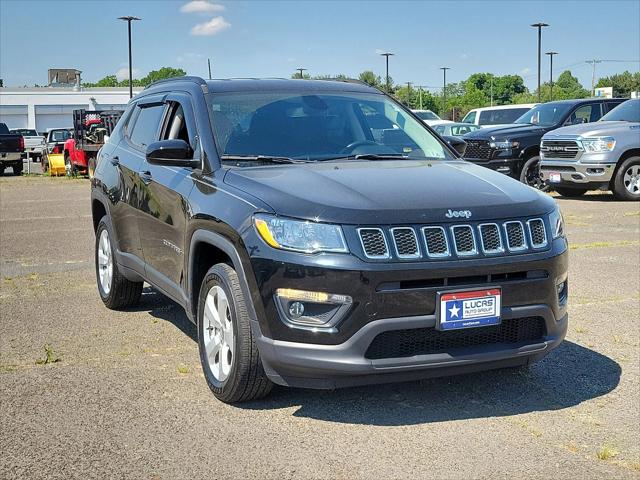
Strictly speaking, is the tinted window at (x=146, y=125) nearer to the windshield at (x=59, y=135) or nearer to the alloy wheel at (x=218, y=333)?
the alloy wheel at (x=218, y=333)

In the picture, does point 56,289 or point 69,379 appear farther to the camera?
point 56,289

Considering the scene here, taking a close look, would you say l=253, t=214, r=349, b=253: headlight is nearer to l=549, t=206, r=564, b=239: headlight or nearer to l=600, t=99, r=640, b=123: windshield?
l=549, t=206, r=564, b=239: headlight

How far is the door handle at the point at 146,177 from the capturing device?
5.94 metres

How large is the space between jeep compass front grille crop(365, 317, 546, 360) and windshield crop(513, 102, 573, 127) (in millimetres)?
14229

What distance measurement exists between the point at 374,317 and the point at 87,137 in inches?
918

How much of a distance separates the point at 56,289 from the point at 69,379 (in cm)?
316

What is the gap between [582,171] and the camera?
615 inches

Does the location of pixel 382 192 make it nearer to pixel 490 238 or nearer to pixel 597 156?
pixel 490 238

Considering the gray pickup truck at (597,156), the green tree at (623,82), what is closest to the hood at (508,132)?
the gray pickup truck at (597,156)

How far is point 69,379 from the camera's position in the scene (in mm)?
5250

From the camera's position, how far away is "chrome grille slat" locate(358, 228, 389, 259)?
A: 4070 millimetres

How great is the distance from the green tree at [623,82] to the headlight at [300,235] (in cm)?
14110

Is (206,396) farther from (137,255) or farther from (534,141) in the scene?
(534,141)

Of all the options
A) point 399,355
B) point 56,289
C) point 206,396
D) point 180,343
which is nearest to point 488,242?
point 399,355
